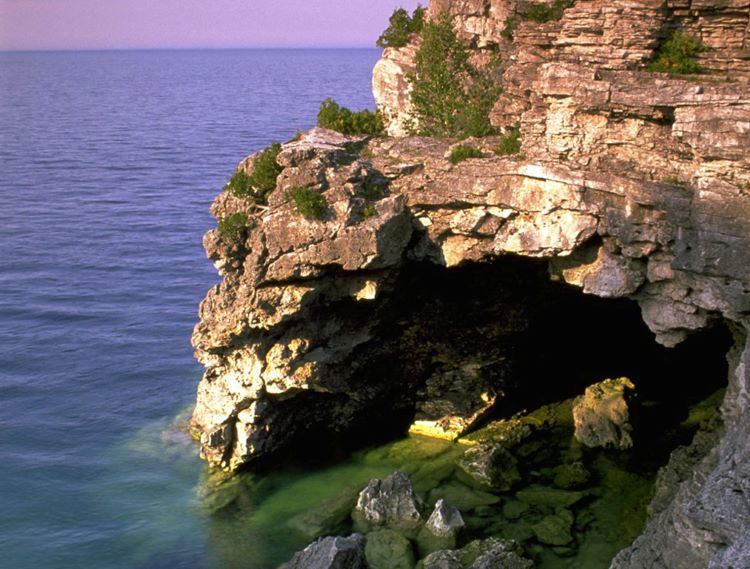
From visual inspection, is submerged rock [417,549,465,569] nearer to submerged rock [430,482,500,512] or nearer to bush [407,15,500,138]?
submerged rock [430,482,500,512]

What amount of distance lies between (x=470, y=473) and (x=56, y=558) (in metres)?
15.5

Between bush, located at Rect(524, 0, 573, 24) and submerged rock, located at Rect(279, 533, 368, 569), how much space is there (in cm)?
1928

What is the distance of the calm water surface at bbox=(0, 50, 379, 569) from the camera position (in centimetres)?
3219

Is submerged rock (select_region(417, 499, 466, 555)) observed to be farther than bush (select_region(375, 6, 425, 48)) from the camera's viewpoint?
No

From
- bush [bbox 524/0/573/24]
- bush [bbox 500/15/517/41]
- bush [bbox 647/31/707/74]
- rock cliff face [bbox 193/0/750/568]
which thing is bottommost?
rock cliff face [bbox 193/0/750/568]

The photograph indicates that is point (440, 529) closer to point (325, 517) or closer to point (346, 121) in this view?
point (325, 517)

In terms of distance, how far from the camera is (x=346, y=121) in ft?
117

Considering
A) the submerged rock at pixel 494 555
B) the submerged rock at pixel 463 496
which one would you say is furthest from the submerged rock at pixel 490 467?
the submerged rock at pixel 494 555

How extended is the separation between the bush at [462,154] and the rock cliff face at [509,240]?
355 millimetres

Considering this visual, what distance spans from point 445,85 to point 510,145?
6402 mm

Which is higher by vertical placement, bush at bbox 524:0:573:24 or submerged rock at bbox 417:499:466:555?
bush at bbox 524:0:573:24

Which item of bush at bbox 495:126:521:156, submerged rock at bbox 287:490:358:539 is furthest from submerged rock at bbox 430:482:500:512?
bush at bbox 495:126:521:156

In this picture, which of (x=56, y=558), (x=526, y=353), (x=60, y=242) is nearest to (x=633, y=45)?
(x=526, y=353)

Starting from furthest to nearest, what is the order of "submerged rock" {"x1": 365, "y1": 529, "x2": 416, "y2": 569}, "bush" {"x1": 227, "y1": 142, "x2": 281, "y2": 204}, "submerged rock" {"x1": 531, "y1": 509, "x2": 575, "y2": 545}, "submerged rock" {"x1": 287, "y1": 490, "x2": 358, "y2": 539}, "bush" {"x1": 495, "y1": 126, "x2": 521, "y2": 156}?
"bush" {"x1": 227, "y1": 142, "x2": 281, "y2": 204} → "submerged rock" {"x1": 287, "y1": 490, "x2": 358, "y2": 539} → "bush" {"x1": 495, "y1": 126, "x2": 521, "y2": 156} → "submerged rock" {"x1": 531, "y1": 509, "x2": 575, "y2": 545} → "submerged rock" {"x1": 365, "y1": 529, "x2": 416, "y2": 569}
